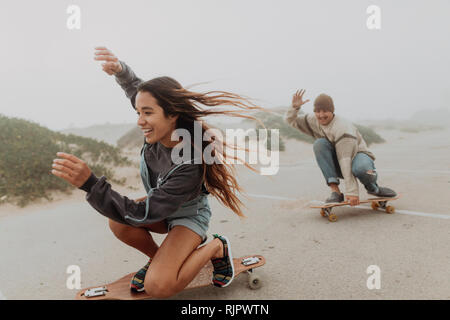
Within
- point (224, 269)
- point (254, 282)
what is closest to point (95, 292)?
point (224, 269)

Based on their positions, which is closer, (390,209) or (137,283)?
(137,283)

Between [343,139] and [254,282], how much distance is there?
6.55 ft

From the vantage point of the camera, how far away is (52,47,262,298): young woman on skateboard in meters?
1.89

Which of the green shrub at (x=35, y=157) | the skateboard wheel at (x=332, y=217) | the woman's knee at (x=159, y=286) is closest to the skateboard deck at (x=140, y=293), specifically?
the woman's knee at (x=159, y=286)

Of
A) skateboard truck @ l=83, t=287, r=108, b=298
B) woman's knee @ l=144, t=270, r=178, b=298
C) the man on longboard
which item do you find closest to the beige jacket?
the man on longboard

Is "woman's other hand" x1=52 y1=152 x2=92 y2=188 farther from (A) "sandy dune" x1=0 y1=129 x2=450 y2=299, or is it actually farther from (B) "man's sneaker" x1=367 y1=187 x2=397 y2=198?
(B) "man's sneaker" x1=367 y1=187 x2=397 y2=198

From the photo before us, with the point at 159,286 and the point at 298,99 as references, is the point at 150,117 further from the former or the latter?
the point at 298,99

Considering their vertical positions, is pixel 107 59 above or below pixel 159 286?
above

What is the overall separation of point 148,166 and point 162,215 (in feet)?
1.61

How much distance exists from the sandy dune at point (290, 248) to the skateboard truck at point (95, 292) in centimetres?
26

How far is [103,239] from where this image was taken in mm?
3582

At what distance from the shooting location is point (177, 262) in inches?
83.1

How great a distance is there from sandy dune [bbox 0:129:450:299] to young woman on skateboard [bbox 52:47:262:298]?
0.99 ft

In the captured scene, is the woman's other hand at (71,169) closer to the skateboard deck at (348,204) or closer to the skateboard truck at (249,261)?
the skateboard truck at (249,261)
